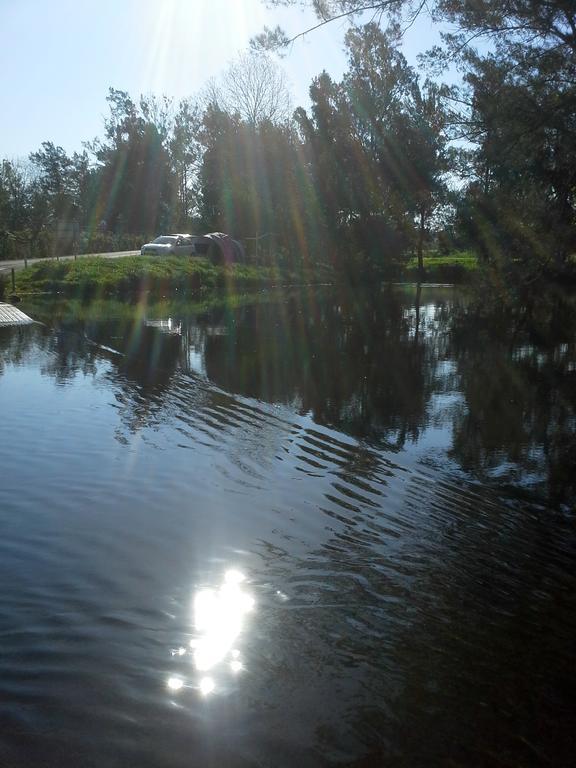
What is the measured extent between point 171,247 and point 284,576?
4225cm

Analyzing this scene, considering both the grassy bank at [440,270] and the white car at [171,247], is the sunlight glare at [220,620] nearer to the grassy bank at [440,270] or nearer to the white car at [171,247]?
the white car at [171,247]

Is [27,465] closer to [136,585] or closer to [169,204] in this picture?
[136,585]

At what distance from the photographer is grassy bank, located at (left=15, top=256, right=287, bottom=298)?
32.4 metres

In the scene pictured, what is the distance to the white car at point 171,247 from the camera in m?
45.5

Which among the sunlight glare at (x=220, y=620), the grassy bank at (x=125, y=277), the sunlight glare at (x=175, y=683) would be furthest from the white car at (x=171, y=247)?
the sunlight glare at (x=175, y=683)

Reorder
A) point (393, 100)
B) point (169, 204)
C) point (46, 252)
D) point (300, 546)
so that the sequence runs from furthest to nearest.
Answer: point (169, 204)
point (46, 252)
point (393, 100)
point (300, 546)

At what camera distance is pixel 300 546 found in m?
6.03

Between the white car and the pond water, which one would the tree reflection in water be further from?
the white car

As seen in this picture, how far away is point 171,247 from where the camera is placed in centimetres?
4606

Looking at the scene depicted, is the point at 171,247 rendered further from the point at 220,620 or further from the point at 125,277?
the point at 220,620

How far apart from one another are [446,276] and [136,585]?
5292 cm

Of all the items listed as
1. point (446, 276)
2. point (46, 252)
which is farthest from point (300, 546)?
point (446, 276)

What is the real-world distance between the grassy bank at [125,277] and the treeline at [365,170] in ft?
27.0

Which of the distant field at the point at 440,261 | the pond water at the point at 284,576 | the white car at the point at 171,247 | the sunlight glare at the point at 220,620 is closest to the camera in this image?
the pond water at the point at 284,576
